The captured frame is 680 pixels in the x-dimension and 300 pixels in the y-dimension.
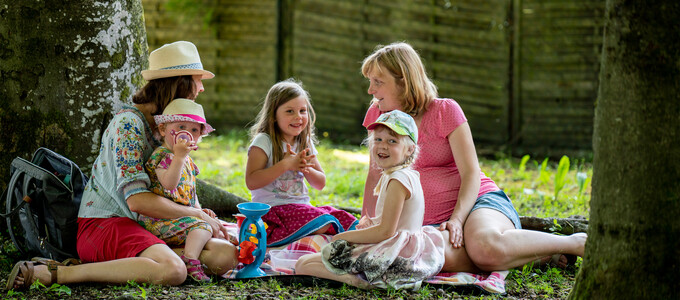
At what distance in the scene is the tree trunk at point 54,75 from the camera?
13.2 feet

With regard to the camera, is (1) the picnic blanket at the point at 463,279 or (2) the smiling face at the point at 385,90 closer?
(1) the picnic blanket at the point at 463,279

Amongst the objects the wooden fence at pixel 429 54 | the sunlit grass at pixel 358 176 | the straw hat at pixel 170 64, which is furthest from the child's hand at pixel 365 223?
the wooden fence at pixel 429 54

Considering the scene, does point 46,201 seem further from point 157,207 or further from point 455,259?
point 455,259

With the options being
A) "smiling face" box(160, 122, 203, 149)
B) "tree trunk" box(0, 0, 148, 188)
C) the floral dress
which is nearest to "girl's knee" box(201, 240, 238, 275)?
the floral dress

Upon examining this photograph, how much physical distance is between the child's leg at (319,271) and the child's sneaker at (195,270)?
447mm

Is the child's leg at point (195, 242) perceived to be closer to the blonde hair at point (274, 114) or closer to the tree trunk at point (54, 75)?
the blonde hair at point (274, 114)

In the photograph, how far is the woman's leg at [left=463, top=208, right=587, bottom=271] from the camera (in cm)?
366

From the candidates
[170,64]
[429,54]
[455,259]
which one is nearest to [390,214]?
[455,259]

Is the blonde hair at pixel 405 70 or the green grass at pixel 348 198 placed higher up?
the blonde hair at pixel 405 70

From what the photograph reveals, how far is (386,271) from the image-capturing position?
3.43 meters

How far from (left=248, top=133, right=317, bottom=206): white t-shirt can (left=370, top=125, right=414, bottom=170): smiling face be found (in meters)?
0.81

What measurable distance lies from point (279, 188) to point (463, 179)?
1038mm

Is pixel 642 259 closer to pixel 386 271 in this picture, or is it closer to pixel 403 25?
pixel 386 271

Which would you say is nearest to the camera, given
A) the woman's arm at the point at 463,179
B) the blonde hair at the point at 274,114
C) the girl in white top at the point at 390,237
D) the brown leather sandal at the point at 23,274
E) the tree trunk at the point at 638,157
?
the tree trunk at the point at 638,157
